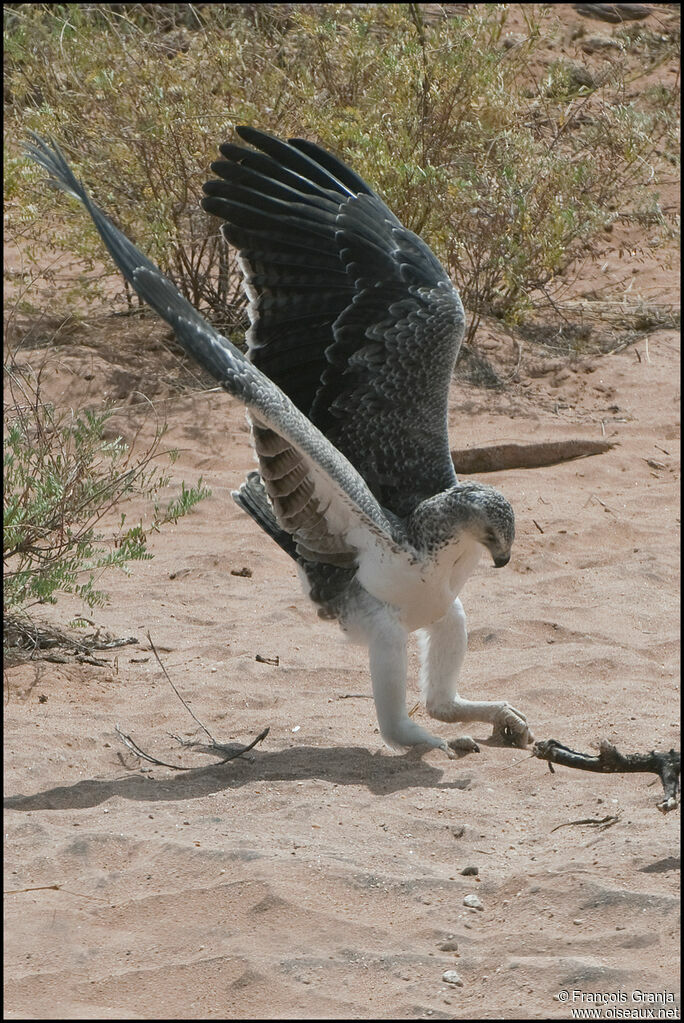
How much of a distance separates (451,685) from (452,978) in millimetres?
1687

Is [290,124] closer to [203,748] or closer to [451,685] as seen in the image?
[451,685]

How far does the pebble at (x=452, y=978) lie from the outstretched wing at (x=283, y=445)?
62.6 inches

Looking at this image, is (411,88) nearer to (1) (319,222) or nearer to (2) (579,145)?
(2) (579,145)

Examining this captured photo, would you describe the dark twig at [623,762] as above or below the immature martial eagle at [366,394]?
below

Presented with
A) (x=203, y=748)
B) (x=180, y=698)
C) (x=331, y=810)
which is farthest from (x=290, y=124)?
(x=331, y=810)

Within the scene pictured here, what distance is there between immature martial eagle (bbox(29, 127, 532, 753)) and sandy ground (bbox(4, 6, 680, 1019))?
43 centimetres

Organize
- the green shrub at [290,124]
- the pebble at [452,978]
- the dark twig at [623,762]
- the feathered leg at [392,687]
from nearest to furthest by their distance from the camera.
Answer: the pebble at [452,978]
the dark twig at [623,762]
the feathered leg at [392,687]
the green shrub at [290,124]

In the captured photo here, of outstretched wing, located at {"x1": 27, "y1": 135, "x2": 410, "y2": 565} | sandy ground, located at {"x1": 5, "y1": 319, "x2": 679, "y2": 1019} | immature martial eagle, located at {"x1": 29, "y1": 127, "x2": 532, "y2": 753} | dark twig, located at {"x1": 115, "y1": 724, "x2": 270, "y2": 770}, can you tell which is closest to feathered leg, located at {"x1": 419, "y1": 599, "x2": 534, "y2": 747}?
immature martial eagle, located at {"x1": 29, "y1": 127, "x2": 532, "y2": 753}

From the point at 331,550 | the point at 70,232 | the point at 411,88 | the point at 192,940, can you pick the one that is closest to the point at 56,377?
the point at 70,232

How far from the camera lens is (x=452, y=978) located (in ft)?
9.41

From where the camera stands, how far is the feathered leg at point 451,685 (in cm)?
441

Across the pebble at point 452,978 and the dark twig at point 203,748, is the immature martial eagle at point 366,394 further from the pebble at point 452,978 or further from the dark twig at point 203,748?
the pebble at point 452,978

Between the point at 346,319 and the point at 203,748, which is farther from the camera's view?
the point at 346,319

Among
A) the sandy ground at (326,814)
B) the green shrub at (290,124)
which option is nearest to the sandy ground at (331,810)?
the sandy ground at (326,814)
